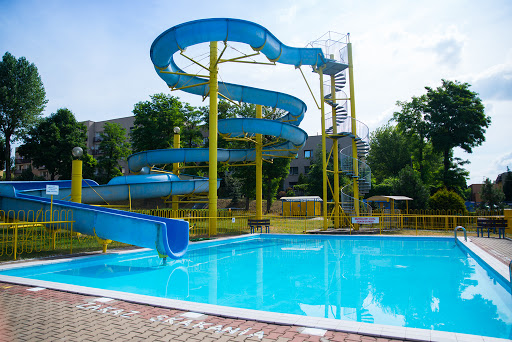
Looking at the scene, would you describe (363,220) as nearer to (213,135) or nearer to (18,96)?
(213,135)

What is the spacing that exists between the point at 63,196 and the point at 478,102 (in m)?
37.2

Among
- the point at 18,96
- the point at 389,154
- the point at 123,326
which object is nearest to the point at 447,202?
the point at 123,326

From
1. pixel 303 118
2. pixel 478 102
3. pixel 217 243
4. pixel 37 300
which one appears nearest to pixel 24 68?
pixel 303 118

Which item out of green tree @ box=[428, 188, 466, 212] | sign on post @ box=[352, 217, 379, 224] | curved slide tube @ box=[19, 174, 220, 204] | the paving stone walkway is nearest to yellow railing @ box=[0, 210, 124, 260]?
curved slide tube @ box=[19, 174, 220, 204]

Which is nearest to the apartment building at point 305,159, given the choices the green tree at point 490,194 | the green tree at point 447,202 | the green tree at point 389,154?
the green tree at point 389,154

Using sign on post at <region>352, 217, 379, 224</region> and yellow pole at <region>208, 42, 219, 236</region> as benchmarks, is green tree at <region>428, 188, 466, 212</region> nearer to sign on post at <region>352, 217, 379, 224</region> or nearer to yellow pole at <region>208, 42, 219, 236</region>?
sign on post at <region>352, 217, 379, 224</region>

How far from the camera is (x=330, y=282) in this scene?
8430 millimetres

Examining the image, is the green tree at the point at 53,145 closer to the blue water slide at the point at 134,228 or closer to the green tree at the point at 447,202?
the blue water slide at the point at 134,228

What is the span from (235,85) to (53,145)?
3376 cm

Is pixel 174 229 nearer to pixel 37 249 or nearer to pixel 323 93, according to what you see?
pixel 37 249

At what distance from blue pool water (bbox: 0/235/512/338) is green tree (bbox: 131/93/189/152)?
24152 millimetres

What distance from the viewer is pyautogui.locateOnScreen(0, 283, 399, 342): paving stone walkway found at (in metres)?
4.20

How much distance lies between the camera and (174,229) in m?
11.2

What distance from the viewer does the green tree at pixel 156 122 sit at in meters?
36.0
